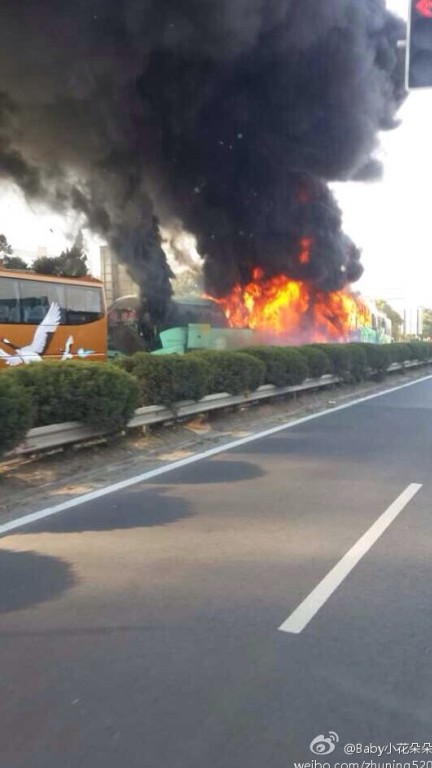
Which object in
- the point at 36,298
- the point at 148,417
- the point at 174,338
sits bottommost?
the point at 148,417

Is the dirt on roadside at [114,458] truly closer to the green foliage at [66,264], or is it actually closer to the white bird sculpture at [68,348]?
the white bird sculpture at [68,348]

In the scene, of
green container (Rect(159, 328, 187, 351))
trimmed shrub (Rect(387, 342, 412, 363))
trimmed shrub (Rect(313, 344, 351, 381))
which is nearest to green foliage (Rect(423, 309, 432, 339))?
trimmed shrub (Rect(387, 342, 412, 363))

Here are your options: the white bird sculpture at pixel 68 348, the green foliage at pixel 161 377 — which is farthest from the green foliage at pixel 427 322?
the green foliage at pixel 161 377

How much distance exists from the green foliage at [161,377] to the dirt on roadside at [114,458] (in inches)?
20.0

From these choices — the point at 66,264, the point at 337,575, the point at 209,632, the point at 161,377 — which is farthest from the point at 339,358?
the point at 66,264

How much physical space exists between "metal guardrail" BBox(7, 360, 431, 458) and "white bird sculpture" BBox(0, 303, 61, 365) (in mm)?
5465

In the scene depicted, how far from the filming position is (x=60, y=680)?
132 inches

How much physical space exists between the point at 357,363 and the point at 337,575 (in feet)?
50.8

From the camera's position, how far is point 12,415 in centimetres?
668

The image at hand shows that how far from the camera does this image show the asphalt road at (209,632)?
2.91 meters

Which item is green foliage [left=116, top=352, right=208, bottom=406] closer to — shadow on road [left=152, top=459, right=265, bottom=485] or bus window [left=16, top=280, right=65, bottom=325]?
shadow on road [left=152, top=459, right=265, bottom=485]

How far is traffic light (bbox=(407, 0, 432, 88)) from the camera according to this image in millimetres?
7566

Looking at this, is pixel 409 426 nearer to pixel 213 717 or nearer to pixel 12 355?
pixel 12 355

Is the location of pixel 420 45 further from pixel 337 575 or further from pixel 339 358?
→ pixel 339 358
